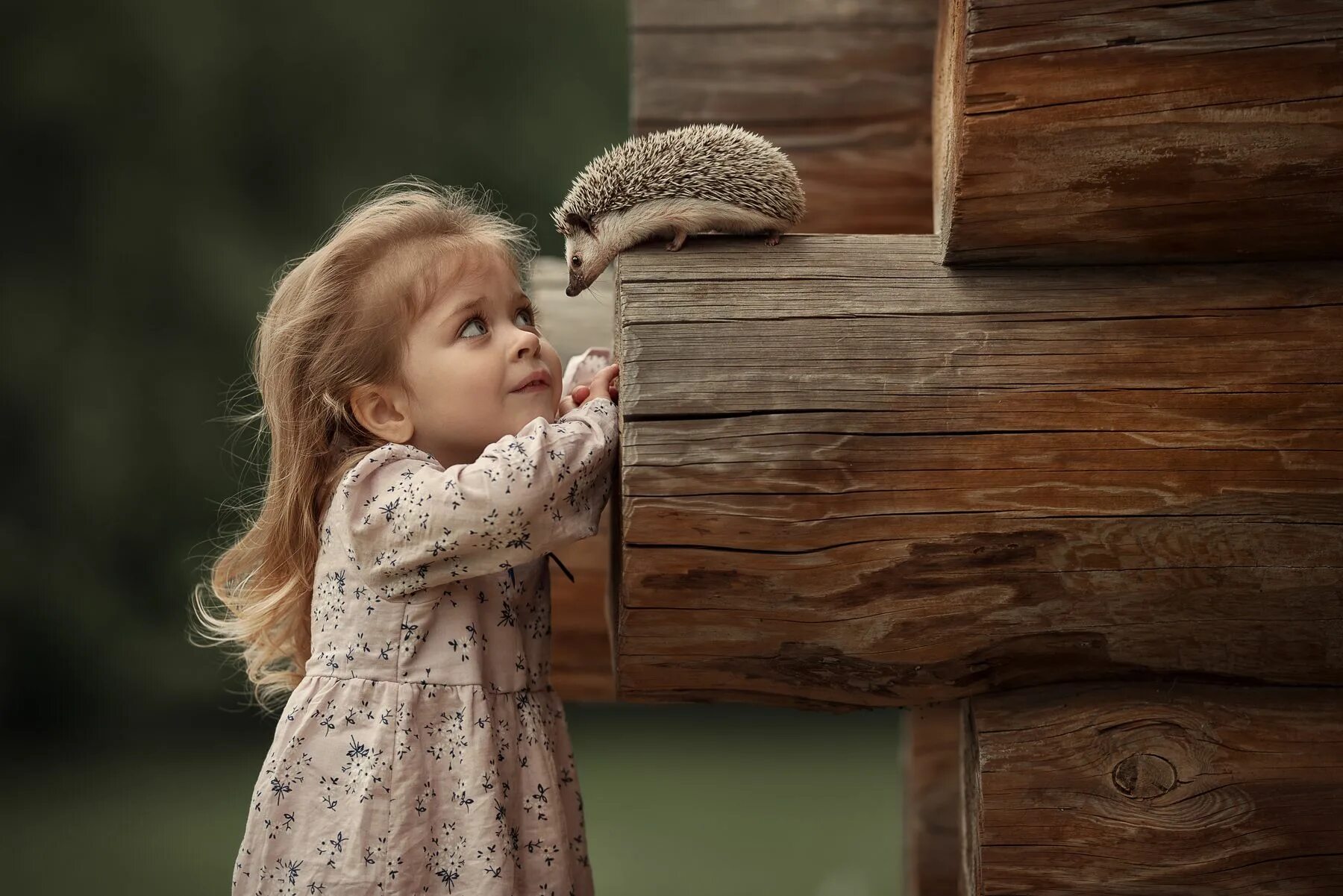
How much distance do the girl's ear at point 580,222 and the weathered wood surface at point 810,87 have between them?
1.06 m

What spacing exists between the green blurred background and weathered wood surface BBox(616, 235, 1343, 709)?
110 inches

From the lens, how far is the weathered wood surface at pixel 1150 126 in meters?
1.80

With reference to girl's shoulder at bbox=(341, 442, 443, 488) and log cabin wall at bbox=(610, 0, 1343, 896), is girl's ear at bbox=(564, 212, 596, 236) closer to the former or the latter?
log cabin wall at bbox=(610, 0, 1343, 896)

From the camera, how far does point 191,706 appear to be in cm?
544

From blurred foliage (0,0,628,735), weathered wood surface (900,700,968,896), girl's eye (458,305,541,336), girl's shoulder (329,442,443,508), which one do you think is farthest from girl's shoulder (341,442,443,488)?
blurred foliage (0,0,628,735)

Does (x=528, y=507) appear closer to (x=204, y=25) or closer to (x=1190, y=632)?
(x=1190, y=632)

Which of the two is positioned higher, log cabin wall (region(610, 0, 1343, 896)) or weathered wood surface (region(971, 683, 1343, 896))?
log cabin wall (region(610, 0, 1343, 896))

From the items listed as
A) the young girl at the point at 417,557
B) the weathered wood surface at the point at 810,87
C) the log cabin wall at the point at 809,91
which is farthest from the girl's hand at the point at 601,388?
the weathered wood surface at the point at 810,87

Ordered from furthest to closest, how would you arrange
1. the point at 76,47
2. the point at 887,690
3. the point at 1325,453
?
the point at 76,47
the point at 887,690
the point at 1325,453

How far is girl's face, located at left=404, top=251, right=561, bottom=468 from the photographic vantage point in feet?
6.96

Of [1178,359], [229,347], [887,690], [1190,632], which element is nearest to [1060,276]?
[1178,359]

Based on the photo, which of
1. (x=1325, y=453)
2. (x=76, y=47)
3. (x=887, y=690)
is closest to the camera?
(x=1325, y=453)

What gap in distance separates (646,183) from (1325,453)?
3.84 feet

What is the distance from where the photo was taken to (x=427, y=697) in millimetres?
2027
